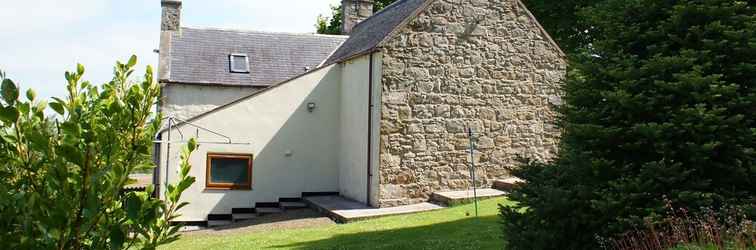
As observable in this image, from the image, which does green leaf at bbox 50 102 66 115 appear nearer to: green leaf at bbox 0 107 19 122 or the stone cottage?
green leaf at bbox 0 107 19 122

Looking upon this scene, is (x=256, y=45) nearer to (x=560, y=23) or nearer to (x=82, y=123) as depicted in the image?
(x=560, y=23)

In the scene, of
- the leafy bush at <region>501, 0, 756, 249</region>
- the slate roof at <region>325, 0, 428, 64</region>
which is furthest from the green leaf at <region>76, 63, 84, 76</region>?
the slate roof at <region>325, 0, 428, 64</region>

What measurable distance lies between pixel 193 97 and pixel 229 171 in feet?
15.6

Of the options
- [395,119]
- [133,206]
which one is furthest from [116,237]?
[395,119]

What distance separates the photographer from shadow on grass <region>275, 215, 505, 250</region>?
986cm

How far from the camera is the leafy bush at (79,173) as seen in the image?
7.11 feet

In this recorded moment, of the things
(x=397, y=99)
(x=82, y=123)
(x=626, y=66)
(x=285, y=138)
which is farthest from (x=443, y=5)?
(x=82, y=123)

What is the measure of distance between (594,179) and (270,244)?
667cm

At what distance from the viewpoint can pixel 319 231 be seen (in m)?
13.0

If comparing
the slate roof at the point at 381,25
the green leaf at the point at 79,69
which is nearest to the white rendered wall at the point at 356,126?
the slate roof at the point at 381,25

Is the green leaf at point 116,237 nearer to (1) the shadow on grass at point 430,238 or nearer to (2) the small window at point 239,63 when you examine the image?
(1) the shadow on grass at point 430,238

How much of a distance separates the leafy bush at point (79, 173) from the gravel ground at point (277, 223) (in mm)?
12427

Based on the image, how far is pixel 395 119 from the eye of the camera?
15977 mm

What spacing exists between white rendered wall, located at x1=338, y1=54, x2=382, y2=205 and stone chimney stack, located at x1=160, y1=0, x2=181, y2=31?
311 inches
